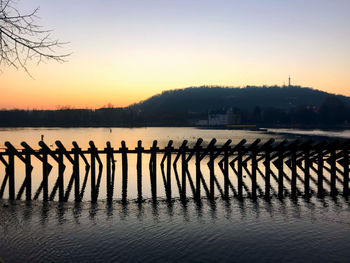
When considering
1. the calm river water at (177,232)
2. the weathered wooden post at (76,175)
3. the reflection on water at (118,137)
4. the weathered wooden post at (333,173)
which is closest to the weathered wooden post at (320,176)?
the weathered wooden post at (333,173)

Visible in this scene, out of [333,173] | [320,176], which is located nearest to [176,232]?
[320,176]

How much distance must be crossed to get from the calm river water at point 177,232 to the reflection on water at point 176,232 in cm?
3

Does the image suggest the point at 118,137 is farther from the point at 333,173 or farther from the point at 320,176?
the point at 333,173

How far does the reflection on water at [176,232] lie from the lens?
9922 millimetres

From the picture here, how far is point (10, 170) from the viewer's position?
62.3 feet

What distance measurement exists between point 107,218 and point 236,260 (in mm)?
6044

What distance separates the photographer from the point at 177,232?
468 inches

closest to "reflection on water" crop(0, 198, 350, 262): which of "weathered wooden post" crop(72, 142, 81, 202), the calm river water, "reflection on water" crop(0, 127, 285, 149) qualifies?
the calm river water

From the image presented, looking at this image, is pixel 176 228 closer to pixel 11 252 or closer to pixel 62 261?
pixel 62 261

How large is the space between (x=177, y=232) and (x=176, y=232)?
35 mm

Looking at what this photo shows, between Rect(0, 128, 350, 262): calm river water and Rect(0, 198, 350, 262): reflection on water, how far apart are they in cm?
3

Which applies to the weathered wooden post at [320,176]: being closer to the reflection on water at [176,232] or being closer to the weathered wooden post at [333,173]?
the weathered wooden post at [333,173]

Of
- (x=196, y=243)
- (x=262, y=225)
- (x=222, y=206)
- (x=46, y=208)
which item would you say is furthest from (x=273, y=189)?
(x=46, y=208)

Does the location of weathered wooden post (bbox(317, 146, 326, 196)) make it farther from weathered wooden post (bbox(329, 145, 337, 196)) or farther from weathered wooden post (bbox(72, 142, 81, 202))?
weathered wooden post (bbox(72, 142, 81, 202))
